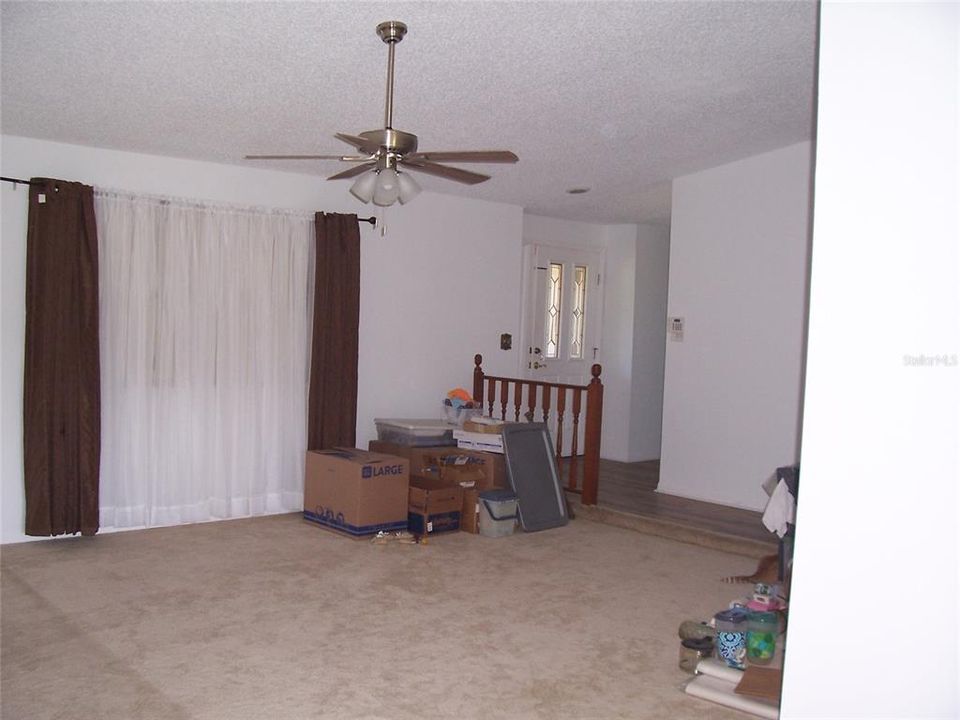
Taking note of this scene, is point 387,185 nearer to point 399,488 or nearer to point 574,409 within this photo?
point 399,488

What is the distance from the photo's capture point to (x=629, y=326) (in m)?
7.79

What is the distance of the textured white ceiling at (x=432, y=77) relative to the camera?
2.96m

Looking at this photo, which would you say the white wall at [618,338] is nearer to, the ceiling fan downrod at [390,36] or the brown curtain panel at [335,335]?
the brown curtain panel at [335,335]

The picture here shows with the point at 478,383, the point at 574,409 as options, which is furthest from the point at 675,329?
the point at 478,383

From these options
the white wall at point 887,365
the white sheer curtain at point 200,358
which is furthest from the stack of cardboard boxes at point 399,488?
the white wall at point 887,365

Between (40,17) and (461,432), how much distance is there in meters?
3.65

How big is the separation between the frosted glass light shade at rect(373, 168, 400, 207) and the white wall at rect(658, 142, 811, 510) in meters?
2.96

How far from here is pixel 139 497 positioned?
513 centimetres

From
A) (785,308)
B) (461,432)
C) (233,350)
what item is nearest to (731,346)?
(785,308)

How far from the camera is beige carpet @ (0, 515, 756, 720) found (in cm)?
283

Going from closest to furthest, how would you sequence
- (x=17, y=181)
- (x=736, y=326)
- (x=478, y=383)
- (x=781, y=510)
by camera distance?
(x=781, y=510) → (x=17, y=181) → (x=736, y=326) → (x=478, y=383)

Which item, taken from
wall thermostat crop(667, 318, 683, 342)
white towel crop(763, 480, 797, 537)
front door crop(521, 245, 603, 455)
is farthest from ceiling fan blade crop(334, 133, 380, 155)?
front door crop(521, 245, 603, 455)

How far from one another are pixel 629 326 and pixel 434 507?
3486 millimetres

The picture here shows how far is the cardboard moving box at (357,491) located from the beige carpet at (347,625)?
152 millimetres
